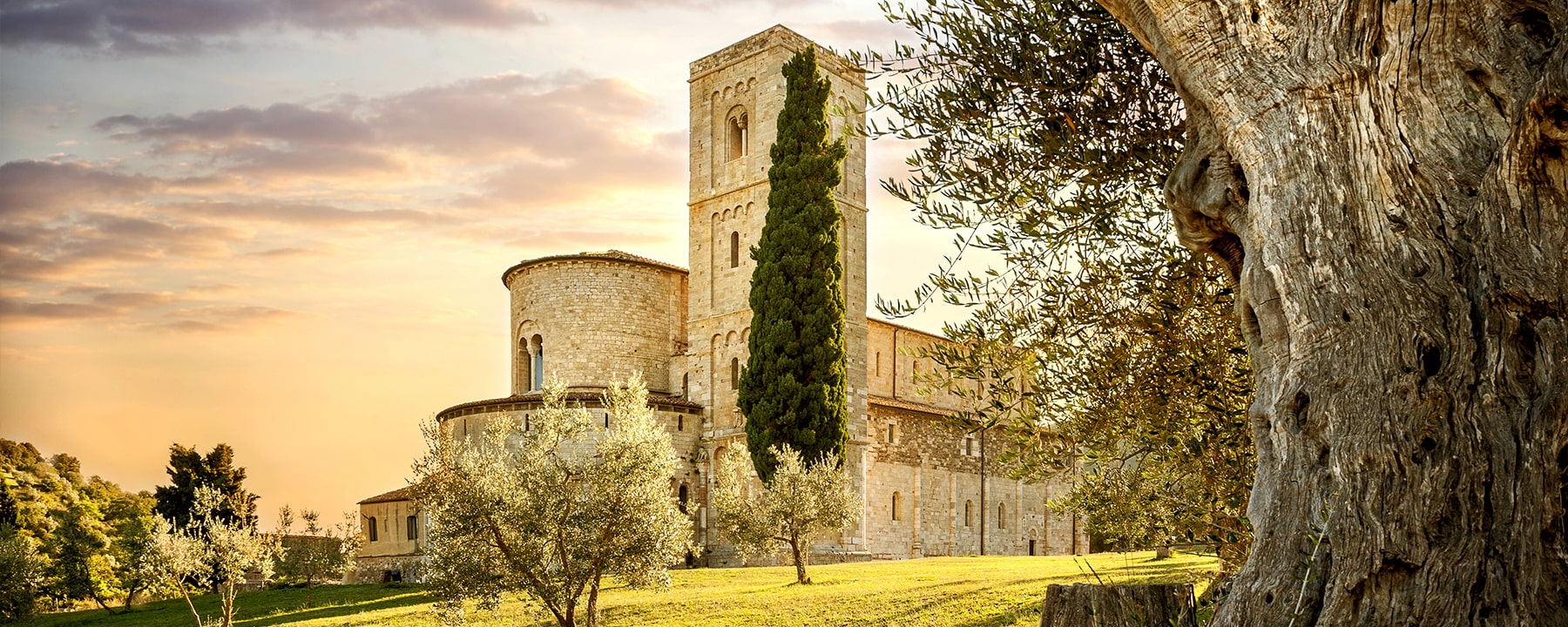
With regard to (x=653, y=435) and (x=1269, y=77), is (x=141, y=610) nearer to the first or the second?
(x=653, y=435)

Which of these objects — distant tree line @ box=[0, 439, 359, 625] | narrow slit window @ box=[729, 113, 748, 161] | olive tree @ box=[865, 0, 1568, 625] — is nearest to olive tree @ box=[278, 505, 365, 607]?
distant tree line @ box=[0, 439, 359, 625]

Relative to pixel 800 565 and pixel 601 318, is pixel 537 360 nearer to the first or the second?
pixel 601 318

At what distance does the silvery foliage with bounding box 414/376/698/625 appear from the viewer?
19.0m

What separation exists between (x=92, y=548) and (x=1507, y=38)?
4700 cm

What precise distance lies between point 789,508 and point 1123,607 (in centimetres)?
2585

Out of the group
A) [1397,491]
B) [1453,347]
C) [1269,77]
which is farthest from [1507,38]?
[1397,491]

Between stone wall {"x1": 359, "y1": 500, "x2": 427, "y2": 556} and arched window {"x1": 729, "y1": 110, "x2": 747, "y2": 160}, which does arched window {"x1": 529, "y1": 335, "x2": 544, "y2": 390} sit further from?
arched window {"x1": 729, "y1": 110, "x2": 747, "y2": 160}

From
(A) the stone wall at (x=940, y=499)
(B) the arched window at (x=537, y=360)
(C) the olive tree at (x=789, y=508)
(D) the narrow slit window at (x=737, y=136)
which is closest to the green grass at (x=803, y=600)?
(C) the olive tree at (x=789, y=508)

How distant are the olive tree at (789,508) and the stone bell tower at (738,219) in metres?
6.28

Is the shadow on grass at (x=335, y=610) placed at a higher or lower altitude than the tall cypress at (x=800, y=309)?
lower

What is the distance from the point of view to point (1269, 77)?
476cm

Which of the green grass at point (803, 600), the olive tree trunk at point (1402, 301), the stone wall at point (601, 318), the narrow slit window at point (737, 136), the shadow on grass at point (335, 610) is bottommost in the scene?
the shadow on grass at point (335, 610)

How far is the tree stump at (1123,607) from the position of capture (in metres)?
4.71

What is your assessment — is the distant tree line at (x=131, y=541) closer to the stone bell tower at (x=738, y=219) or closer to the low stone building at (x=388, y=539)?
the low stone building at (x=388, y=539)
